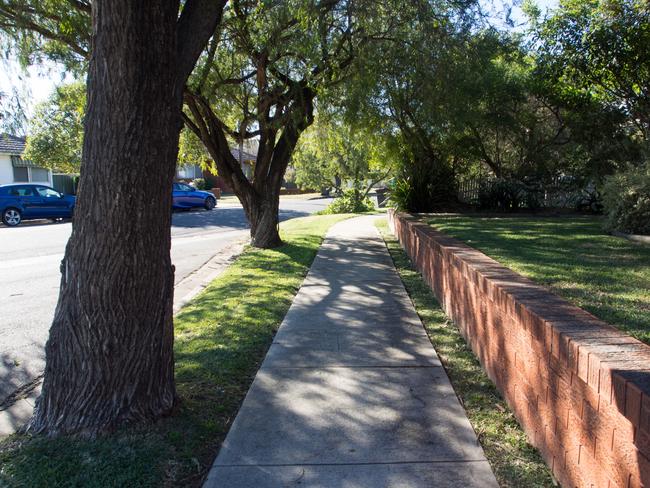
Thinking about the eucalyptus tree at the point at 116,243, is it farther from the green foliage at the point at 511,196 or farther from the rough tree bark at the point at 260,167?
the green foliage at the point at 511,196

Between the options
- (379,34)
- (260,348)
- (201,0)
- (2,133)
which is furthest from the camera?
(379,34)

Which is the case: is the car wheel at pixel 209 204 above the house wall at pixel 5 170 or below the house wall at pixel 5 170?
below

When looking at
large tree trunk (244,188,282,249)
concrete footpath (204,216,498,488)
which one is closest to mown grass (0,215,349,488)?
concrete footpath (204,216,498,488)

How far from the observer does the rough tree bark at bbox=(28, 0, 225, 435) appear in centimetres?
394

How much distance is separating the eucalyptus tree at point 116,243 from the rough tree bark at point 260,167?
9.01 m

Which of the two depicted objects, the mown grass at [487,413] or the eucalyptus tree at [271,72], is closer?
the mown grass at [487,413]

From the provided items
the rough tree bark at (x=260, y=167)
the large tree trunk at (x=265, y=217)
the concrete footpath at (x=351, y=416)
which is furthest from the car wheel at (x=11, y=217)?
the concrete footpath at (x=351, y=416)

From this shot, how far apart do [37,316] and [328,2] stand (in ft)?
21.1

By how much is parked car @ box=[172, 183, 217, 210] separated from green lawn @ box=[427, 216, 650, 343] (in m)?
22.6

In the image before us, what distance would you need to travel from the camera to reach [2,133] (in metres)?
9.73

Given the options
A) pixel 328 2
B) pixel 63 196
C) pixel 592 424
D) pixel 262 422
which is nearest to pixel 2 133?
pixel 328 2

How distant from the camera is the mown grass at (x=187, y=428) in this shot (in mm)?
3498

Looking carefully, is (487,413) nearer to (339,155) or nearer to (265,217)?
(265,217)

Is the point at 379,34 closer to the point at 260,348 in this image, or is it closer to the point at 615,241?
the point at 615,241
